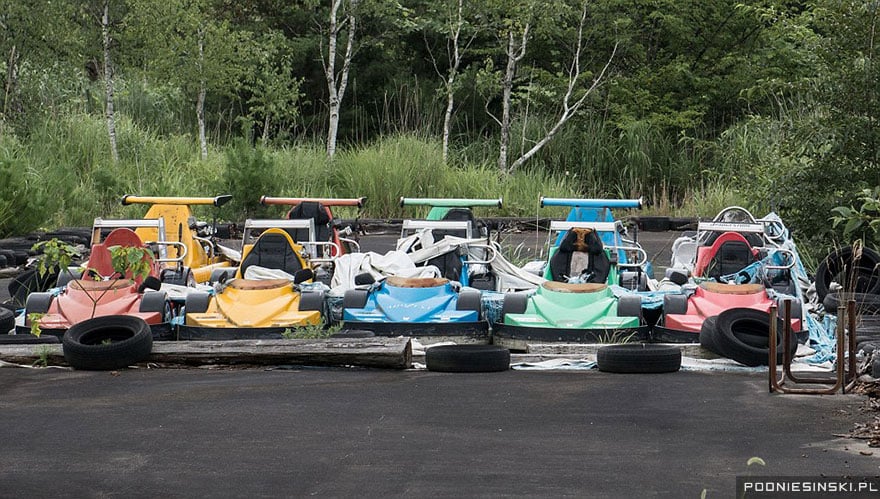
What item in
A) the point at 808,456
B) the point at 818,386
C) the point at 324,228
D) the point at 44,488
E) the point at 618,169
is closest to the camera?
the point at 44,488

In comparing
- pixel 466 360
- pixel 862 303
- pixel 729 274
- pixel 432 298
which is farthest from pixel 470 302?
pixel 862 303

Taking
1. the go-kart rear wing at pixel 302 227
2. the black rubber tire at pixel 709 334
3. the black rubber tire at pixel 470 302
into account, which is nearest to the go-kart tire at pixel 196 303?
the go-kart rear wing at pixel 302 227

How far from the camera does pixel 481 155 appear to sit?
26.6 meters

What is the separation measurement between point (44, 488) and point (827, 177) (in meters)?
10.1

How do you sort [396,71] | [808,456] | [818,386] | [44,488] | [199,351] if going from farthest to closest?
1. [396,71]
2. [199,351]
3. [818,386]
4. [808,456]
5. [44,488]

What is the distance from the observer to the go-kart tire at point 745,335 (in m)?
9.13

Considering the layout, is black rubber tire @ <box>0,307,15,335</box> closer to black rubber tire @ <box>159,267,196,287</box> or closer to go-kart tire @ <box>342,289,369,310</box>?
black rubber tire @ <box>159,267,196,287</box>

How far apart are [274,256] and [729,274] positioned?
4.05 metres

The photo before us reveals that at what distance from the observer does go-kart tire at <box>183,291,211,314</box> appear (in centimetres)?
1069

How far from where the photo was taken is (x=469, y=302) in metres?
10.7

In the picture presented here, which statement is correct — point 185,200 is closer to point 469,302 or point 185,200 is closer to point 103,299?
point 103,299

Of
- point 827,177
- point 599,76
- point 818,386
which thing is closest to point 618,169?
point 599,76

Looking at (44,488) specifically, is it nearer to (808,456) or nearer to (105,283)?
(808,456)

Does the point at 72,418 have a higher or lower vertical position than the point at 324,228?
lower
